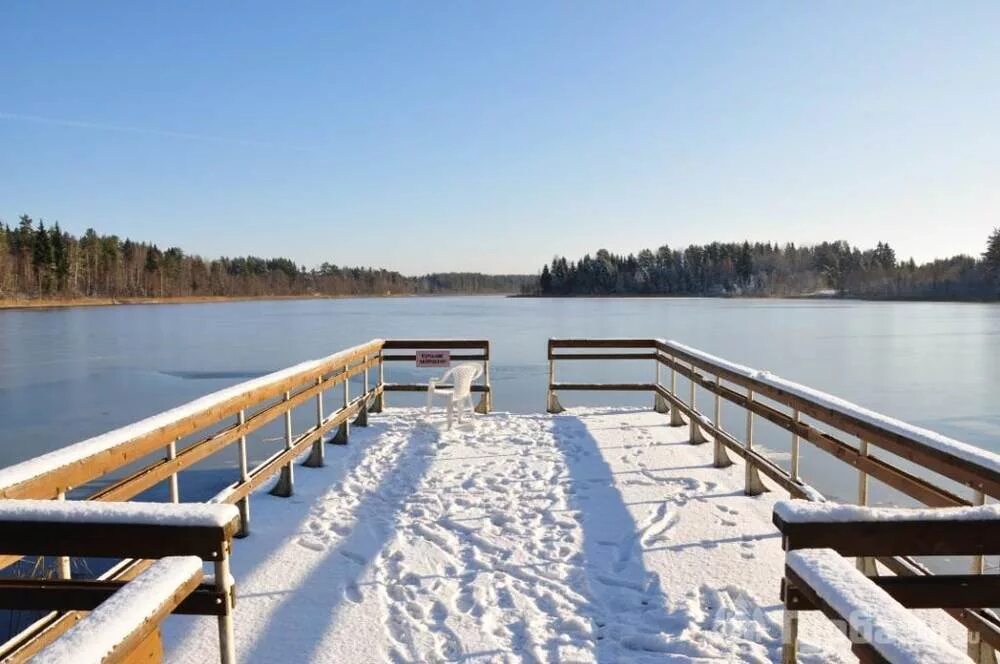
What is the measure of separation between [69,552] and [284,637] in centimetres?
150

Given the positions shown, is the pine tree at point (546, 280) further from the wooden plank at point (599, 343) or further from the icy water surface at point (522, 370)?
the wooden plank at point (599, 343)

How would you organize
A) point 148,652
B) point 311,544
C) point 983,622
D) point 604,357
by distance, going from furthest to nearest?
point 604,357
point 311,544
point 983,622
point 148,652

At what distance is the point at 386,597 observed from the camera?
10.7 ft

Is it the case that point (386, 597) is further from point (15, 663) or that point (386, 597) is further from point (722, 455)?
point (722, 455)

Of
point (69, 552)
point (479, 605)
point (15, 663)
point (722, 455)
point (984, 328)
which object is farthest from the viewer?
point (984, 328)

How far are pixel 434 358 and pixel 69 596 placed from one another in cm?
705

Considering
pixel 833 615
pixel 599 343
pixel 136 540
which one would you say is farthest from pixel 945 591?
pixel 599 343

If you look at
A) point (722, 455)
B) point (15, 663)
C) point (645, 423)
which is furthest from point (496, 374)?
point (15, 663)

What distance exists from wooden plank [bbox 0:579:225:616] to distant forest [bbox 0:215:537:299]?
73.5 m

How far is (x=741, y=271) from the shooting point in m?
108

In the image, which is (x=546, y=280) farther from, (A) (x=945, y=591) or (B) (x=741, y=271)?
(A) (x=945, y=591)

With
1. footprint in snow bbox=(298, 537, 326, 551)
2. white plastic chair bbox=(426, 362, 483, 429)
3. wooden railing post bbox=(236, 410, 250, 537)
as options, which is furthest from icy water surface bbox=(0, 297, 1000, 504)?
footprint in snow bbox=(298, 537, 326, 551)

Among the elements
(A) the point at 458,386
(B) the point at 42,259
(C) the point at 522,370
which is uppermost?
(B) the point at 42,259

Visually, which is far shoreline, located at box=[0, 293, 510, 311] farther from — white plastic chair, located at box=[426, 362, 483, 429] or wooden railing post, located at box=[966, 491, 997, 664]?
wooden railing post, located at box=[966, 491, 997, 664]
